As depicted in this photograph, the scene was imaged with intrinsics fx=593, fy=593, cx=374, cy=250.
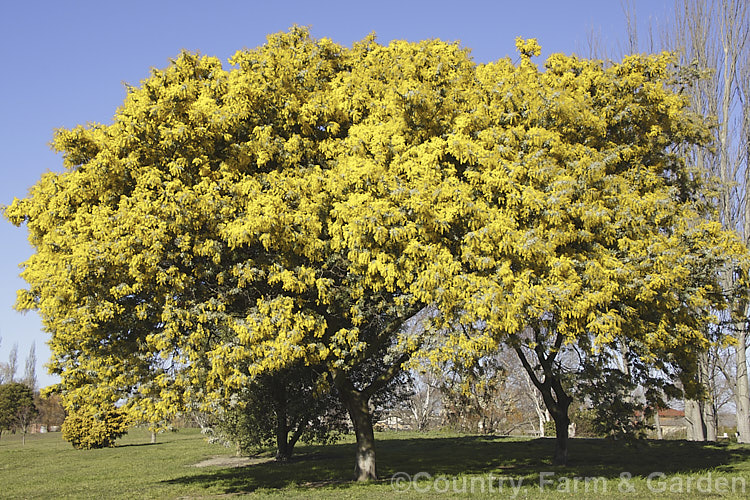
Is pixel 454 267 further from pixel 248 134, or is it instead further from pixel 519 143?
pixel 248 134

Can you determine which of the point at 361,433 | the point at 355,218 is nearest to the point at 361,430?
the point at 361,433

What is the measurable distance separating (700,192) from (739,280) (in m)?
2.33

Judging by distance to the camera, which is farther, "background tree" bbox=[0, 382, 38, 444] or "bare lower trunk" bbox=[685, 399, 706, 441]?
"background tree" bbox=[0, 382, 38, 444]

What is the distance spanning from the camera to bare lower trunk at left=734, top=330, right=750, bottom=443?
22.2 m

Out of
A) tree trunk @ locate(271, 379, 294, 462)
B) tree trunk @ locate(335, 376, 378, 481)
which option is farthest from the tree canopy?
tree trunk @ locate(271, 379, 294, 462)

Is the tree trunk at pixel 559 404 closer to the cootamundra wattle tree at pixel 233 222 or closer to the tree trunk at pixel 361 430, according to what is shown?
the tree trunk at pixel 361 430

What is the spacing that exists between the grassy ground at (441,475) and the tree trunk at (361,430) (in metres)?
0.38

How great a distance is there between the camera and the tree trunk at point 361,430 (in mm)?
13805

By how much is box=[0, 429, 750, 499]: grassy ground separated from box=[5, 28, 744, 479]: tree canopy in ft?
8.87

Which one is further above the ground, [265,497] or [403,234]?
[403,234]

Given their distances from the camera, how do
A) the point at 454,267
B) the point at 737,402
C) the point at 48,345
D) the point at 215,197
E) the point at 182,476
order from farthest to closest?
1. the point at 737,402
2. the point at 182,476
3. the point at 48,345
4. the point at 215,197
5. the point at 454,267

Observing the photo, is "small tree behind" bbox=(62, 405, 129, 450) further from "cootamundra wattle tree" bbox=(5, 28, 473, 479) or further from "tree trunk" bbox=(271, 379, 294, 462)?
"cootamundra wattle tree" bbox=(5, 28, 473, 479)

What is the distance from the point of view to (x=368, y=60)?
1313 cm

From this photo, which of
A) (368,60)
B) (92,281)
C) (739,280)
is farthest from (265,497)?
(739,280)
